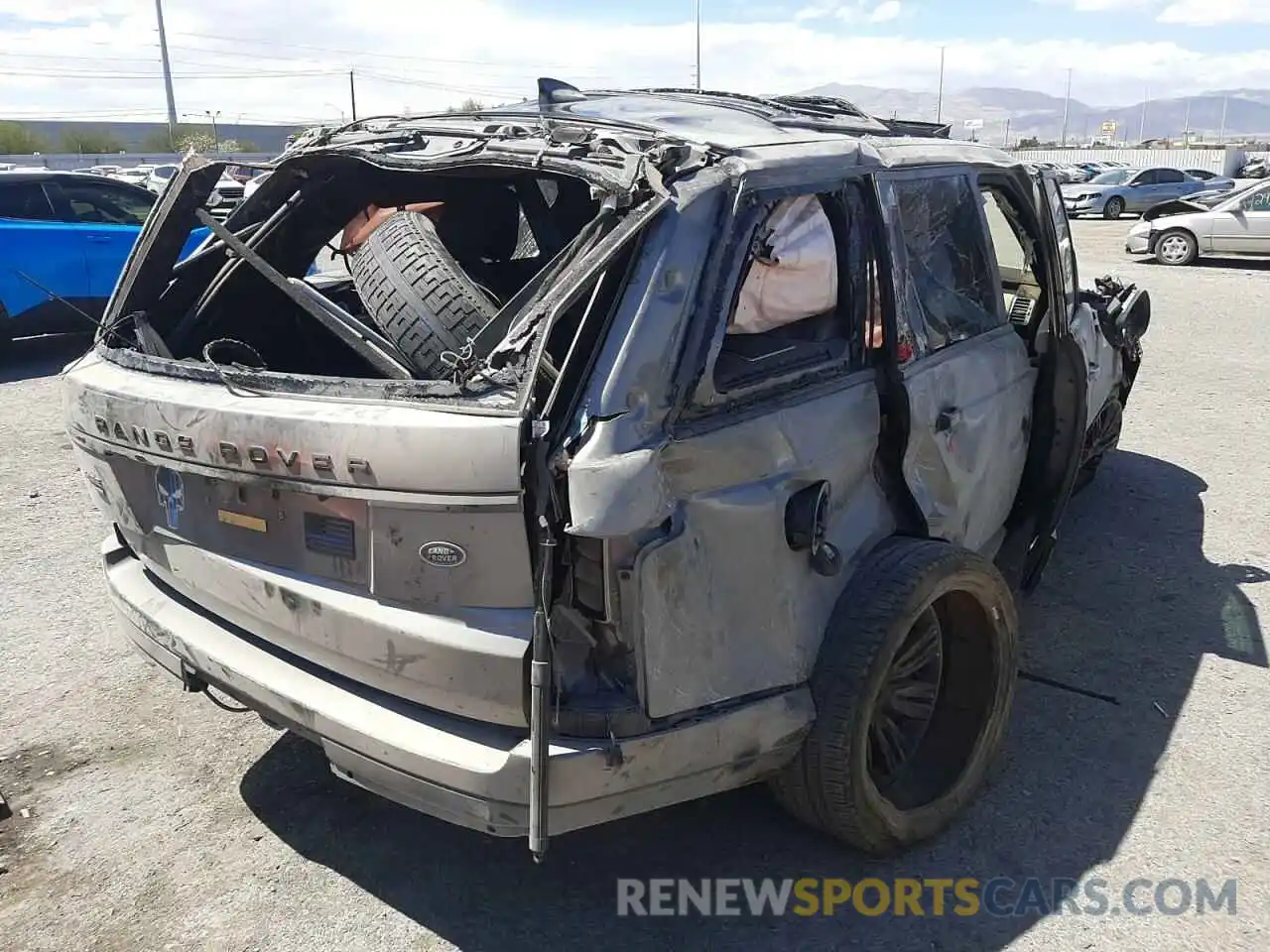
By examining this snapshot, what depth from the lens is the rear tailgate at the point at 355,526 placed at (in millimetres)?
2246

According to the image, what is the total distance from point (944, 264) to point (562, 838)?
Result: 2.15 metres

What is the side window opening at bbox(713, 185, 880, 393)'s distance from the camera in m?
2.67

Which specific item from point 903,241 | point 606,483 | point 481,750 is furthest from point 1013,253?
point 481,750

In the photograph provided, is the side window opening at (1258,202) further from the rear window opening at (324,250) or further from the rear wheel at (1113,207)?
the rear window opening at (324,250)

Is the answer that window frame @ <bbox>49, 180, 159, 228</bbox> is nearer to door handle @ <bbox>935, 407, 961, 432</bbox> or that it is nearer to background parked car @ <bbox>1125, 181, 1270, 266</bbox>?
door handle @ <bbox>935, 407, 961, 432</bbox>

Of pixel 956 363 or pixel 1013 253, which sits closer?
pixel 956 363

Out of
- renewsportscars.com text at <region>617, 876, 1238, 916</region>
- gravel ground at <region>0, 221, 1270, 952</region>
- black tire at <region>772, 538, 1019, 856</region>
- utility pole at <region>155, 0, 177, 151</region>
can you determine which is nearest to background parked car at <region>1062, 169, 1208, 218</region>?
gravel ground at <region>0, 221, 1270, 952</region>

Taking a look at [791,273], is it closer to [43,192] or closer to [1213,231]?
[43,192]

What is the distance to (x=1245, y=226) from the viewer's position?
53.8ft

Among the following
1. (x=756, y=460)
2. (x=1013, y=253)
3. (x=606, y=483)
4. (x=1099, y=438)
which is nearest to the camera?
(x=606, y=483)

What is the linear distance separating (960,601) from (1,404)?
7.55 meters

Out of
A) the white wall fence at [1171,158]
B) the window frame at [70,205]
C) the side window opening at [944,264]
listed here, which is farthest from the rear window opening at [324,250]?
the white wall fence at [1171,158]

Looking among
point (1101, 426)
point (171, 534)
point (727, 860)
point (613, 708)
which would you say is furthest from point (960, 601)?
point (1101, 426)

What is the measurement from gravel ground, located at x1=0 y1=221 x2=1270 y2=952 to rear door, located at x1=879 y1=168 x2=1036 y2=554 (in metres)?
0.85
